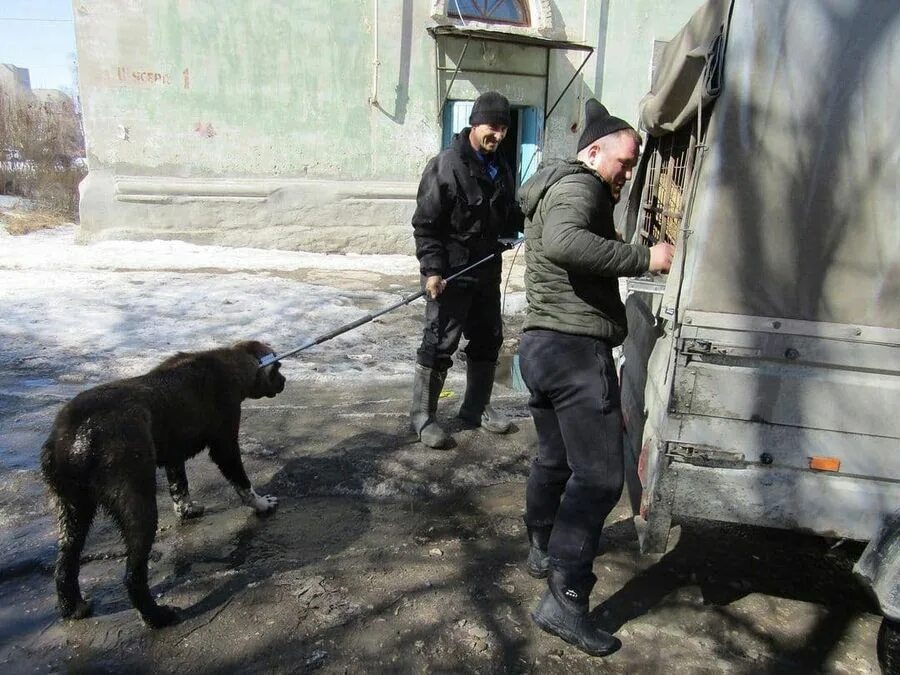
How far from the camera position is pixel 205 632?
2.65 m

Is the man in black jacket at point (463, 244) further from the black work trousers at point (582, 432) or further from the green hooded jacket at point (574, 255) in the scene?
the black work trousers at point (582, 432)

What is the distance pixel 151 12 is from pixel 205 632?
10.4m

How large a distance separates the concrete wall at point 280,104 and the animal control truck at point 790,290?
9343 mm

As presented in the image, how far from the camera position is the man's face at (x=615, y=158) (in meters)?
2.56

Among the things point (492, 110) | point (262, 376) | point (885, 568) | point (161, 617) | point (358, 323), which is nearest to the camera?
point (885, 568)

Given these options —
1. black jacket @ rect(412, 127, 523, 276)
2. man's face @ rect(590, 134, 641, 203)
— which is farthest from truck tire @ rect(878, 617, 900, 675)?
black jacket @ rect(412, 127, 523, 276)

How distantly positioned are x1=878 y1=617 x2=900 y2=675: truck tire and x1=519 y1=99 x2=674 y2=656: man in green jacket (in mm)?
956

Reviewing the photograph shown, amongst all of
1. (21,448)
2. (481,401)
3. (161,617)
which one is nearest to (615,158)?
(481,401)

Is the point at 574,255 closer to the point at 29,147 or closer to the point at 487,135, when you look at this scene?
the point at 487,135

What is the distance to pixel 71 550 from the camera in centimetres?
268

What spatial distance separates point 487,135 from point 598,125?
1564 millimetres

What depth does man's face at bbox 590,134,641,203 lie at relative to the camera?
256 cm

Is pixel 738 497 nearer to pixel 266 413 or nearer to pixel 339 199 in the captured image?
pixel 266 413

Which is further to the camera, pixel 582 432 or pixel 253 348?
pixel 253 348
